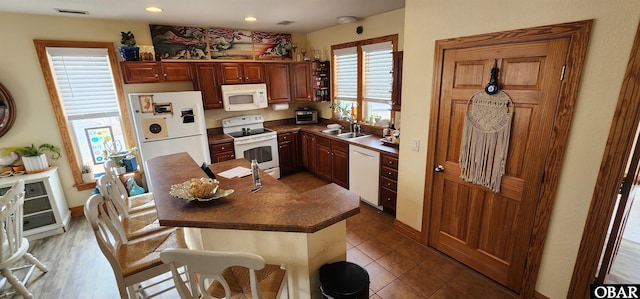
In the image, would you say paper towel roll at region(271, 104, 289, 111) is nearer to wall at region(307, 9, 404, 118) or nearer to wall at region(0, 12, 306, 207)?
wall at region(307, 9, 404, 118)

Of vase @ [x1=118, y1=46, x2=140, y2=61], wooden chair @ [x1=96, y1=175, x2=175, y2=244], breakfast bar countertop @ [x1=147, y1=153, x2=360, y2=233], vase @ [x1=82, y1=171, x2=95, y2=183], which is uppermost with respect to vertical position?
vase @ [x1=118, y1=46, x2=140, y2=61]

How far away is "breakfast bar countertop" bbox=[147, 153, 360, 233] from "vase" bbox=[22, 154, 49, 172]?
2.43m

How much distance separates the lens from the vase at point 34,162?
10.3 feet

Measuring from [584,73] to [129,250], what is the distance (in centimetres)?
305

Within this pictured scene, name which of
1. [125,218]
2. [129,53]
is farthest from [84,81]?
[125,218]

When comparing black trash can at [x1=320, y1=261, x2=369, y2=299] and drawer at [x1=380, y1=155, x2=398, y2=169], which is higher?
drawer at [x1=380, y1=155, x2=398, y2=169]

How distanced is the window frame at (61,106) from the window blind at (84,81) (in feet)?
0.19

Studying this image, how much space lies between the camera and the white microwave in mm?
4145

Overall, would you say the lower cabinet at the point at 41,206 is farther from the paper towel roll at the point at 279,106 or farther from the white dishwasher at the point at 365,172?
the white dishwasher at the point at 365,172

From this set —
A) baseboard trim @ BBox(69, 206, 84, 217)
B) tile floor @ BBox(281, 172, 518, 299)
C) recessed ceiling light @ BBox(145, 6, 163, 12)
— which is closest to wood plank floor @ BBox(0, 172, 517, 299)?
tile floor @ BBox(281, 172, 518, 299)

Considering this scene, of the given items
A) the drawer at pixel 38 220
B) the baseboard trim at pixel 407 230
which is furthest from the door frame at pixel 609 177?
the drawer at pixel 38 220

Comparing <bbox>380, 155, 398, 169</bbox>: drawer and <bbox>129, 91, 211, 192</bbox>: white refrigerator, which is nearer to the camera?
<bbox>380, 155, 398, 169</bbox>: drawer

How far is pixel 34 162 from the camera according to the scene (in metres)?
3.19

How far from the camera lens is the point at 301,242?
1.53 m
